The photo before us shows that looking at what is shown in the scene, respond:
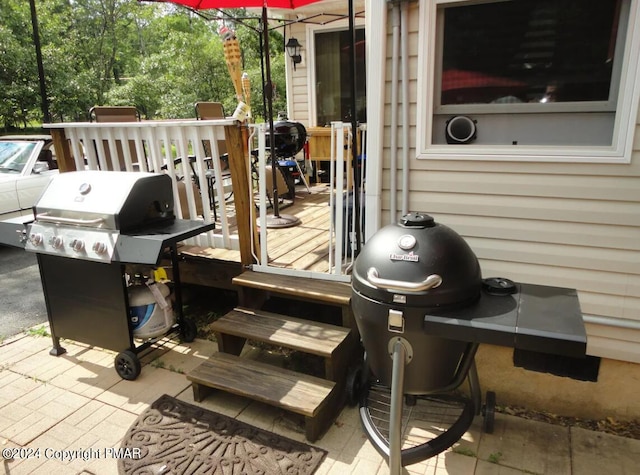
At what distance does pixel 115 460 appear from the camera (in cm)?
216

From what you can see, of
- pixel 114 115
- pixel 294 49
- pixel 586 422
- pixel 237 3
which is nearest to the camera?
pixel 586 422

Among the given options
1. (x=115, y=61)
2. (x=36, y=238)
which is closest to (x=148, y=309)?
(x=36, y=238)

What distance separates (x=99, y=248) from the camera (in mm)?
2514

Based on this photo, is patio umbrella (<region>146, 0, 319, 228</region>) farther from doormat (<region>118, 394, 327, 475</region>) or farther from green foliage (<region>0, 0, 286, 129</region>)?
green foliage (<region>0, 0, 286, 129</region>)

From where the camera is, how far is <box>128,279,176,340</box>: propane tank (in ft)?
9.31

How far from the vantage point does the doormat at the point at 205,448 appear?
207 cm

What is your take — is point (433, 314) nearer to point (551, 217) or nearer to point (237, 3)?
point (551, 217)

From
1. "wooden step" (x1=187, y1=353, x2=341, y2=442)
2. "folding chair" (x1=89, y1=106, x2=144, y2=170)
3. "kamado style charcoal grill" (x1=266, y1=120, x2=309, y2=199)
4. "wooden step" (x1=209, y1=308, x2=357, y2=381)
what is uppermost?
"folding chair" (x1=89, y1=106, x2=144, y2=170)

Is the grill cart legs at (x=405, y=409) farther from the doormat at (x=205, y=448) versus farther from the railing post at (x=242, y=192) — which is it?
the railing post at (x=242, y=192)

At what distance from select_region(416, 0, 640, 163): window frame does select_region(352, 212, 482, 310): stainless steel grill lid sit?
79cm

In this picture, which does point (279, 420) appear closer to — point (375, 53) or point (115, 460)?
point (115, 460)

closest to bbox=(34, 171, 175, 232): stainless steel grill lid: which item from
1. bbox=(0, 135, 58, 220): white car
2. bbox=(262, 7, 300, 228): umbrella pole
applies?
bbox=(262, 7, 300, 228): umbrella pole

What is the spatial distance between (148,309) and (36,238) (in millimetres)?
817

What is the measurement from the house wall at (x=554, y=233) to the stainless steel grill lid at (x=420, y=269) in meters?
0.75
